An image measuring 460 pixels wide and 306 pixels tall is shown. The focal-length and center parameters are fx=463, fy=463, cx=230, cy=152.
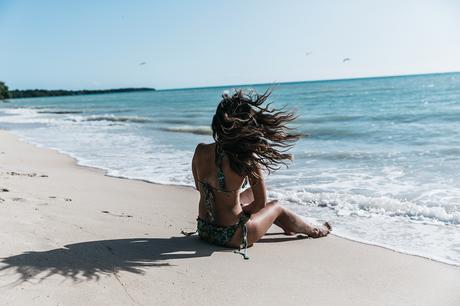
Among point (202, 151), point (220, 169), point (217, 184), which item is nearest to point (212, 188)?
point (217, 184)

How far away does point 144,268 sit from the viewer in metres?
3.66

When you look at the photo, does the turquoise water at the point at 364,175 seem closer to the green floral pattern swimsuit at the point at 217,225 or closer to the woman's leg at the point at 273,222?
the woman's leg at the point at 273,222

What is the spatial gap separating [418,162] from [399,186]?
97.4 inches

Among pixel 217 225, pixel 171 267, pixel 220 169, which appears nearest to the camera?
pixel 171 267

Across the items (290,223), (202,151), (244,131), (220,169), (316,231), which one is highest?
(244,131)

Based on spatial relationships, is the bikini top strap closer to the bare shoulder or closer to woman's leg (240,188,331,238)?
the bare shoulder

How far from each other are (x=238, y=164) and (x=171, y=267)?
1.02 metres

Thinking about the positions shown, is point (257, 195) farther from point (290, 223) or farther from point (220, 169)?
point (290, 223)

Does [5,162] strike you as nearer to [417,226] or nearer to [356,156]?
[356,156]

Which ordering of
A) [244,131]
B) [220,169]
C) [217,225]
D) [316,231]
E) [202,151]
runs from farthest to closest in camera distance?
[316,231]
[217,225]
[202,151]
[220,169]
[244,131]

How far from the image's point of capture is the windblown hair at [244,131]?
389 centimetres

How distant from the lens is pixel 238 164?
397cm

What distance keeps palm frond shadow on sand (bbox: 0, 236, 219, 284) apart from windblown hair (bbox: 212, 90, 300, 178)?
0.90 m

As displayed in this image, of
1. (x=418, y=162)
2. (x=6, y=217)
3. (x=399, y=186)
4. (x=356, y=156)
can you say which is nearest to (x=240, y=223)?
(x=6, y=217)
